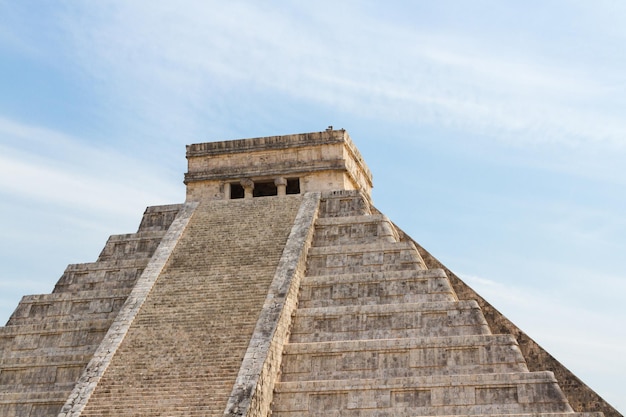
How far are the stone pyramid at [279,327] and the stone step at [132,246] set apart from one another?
0.03 metres

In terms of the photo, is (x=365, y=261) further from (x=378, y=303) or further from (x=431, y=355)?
(x=431, y=355)

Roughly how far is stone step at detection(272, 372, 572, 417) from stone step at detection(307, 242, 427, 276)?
285cm

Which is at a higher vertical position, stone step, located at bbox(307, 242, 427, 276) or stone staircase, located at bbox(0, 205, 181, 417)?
stone step, located at bbox(307, 242, 427, 276)

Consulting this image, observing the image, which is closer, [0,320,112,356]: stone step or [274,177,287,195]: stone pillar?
[0,320,112,356]: stone step

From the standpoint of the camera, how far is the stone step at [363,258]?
15.6 meters


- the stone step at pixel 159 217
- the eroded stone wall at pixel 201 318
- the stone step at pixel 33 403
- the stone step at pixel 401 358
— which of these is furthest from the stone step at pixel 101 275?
the stone step at pixel 401 358

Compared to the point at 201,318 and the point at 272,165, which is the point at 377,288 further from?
the point at 272,165

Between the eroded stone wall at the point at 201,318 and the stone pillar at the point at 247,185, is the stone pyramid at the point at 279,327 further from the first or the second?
the stone pillar at the point at 247,185

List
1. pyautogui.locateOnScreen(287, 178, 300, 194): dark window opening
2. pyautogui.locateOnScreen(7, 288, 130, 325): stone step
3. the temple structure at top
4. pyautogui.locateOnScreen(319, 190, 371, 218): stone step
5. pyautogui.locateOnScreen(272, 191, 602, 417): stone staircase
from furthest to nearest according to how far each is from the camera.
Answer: pyautogui.locateOnScreen(287, 178, 300, 194): dark window opening, the temple structure at top, pyautogui.locateOnScreen(319, 190, 371, 218): stone step, pyautogui.locateOnScreen(7, 288, 130, 325): stone step, pyautogui.locateOnScreen(272, 191, 602, 417): stone staircase

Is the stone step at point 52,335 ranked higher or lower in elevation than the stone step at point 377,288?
lower

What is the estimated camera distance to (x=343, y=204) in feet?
59.3

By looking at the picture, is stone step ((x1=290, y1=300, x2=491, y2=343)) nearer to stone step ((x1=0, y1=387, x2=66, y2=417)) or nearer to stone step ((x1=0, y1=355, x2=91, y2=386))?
stone step ((x1=0, y1=355, x2=91, y2=386))

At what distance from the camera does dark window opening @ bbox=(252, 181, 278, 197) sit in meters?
20.0

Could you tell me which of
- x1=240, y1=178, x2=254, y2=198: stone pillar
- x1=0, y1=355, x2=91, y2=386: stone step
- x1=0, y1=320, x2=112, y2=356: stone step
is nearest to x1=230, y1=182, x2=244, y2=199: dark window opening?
x1=240, y1=178, x2=254, y2=198: stone pillar
